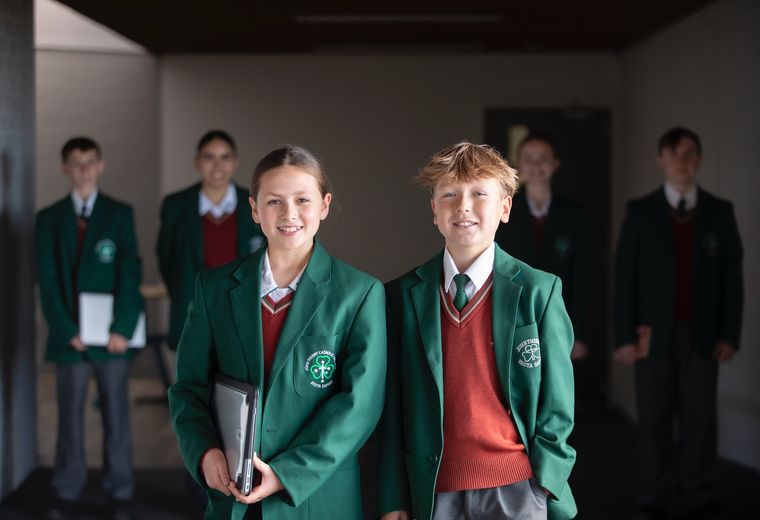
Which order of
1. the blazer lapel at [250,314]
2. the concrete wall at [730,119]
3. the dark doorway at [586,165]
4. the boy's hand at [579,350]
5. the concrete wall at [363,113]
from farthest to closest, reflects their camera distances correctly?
the concrete wall at [363,113]
the dark doorway at [586,165]
the concrete wall at [730,119]
the boy's hand at [579,350]
the blazer lapel at [250,314]

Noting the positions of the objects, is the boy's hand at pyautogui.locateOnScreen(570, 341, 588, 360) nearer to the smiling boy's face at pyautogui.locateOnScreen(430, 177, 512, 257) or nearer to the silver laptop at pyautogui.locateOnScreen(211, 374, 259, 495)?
the smiling boy's face at pyautogui.locateOnScreen(430, 177, 512, 257)

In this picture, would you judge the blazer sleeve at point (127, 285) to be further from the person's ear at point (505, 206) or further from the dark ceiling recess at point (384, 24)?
the person's ear at point (505, 206)

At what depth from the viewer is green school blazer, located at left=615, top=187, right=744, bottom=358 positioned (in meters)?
3.88

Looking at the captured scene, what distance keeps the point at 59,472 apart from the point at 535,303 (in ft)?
9.77

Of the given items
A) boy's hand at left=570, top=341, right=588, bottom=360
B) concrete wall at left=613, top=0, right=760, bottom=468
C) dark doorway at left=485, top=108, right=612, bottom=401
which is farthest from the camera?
dark doorway at left=485, top=108, right=612, bottom=401

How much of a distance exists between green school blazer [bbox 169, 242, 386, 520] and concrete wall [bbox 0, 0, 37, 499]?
8.43 feet

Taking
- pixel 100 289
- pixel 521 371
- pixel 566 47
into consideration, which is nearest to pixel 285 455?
pixel 521 371

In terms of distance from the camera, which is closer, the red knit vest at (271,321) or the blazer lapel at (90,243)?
the red knit vest at (271,321)

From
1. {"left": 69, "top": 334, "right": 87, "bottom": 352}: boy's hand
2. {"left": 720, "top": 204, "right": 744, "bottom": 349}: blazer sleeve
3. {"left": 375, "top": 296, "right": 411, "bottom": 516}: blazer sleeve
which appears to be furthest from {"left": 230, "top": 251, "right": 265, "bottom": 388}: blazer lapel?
{"left": 720, "top": 204, "right": 744, "bottom": 349}: blazer sleeve

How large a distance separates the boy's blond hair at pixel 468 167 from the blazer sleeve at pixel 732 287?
85.4 inches

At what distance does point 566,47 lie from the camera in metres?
6.36

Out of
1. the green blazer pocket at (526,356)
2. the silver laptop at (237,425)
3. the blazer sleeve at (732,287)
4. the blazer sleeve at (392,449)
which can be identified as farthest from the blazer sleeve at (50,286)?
the blazer sleeve at (732,287)

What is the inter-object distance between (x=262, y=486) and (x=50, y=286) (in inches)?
100

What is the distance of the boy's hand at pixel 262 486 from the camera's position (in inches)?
73.0
